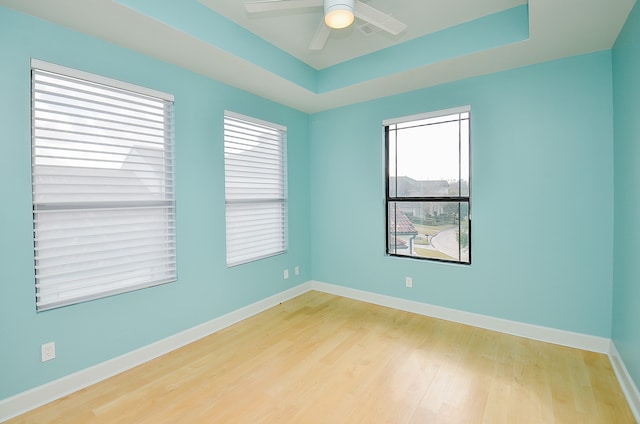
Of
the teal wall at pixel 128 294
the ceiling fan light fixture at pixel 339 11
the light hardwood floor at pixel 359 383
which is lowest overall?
the light hardwood floor at pixel 359 383

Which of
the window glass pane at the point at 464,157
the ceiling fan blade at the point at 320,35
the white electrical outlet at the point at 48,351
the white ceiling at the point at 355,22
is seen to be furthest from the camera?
the window glass pane at the point at 464,157

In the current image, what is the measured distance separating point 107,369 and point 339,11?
9.98 feet

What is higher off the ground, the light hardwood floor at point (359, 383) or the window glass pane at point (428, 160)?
the window glass pane at point (428, 160)

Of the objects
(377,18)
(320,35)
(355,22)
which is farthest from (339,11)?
(355,22)

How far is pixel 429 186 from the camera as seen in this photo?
3.45 meters

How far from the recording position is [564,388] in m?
2.13

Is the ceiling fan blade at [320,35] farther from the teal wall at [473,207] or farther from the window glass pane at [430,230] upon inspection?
the window glass pane at [430,230]

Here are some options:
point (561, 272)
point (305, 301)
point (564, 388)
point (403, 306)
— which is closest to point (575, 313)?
point (561, 272)

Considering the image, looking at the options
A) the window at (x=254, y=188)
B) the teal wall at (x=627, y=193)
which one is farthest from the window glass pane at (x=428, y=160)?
the window at (x=254, y=188)

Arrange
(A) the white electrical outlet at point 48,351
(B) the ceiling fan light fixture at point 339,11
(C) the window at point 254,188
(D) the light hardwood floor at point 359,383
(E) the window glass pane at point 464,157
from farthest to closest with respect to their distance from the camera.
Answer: (C) the window at point 254,188, (E) the window glass pane at point 464,157, (A) the white electrical outlet at point 48,351, (D) the light hardwood floor at point 359,383, (B) the ceiling fan light fixture at point 339,11

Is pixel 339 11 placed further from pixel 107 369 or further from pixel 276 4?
pixel 107 369

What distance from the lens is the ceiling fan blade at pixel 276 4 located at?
1.85m

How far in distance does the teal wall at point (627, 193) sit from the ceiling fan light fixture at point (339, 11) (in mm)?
1802

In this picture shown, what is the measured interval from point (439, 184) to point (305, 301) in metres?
2.24
